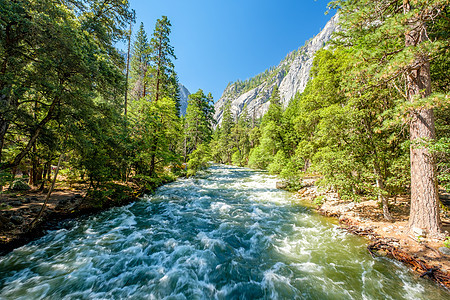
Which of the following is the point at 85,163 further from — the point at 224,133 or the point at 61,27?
the point at 224,133

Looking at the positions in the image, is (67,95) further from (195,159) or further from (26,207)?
(195,159)

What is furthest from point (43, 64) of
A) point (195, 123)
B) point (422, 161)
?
point (195, 123)

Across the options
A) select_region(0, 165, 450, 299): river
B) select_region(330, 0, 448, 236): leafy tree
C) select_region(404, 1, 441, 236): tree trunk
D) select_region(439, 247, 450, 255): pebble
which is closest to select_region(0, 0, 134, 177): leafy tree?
select_region(0, 165, 450, 299): river

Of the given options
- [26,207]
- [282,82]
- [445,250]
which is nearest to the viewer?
[445,250]

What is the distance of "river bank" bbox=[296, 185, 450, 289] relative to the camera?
12.8 feet

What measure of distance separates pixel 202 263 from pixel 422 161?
293 inches

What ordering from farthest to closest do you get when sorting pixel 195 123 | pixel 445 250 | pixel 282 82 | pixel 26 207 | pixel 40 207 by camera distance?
pixel 282 82
pixel 195 123
pixel 40 207
pixel 26 207
pixel 445 250

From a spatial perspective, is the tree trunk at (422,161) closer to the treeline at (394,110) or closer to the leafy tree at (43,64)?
the treeline at (394,110)

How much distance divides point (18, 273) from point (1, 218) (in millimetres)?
2422

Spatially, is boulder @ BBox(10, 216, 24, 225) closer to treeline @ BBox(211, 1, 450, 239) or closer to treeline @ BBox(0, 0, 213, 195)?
treeline @ BBox(0, 0, 213, 195)

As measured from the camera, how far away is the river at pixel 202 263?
3.56 m

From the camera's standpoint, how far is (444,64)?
625 cm

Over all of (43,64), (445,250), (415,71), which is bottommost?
(445,250)

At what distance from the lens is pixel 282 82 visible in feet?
444
